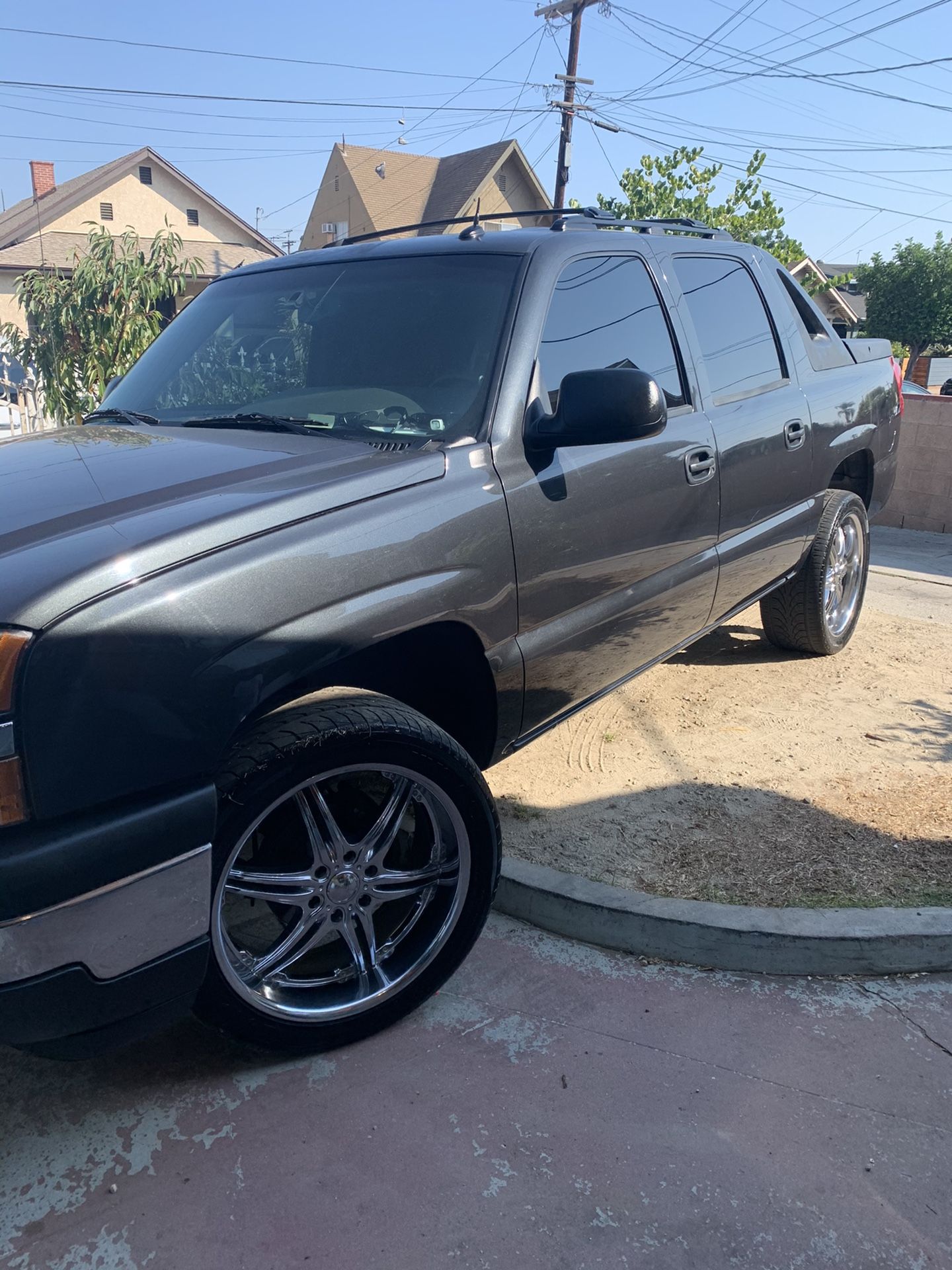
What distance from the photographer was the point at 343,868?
246 centimetres

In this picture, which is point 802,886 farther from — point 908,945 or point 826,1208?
point 826,1208

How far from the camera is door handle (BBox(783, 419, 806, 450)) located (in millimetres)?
4277

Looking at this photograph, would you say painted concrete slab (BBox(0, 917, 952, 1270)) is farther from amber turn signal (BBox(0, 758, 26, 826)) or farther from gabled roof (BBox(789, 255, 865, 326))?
gabled roof (BBox(789, 255, 865, 326))

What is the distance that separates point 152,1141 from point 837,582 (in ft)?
14.0

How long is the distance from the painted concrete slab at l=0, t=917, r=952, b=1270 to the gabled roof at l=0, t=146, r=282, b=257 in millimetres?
32021

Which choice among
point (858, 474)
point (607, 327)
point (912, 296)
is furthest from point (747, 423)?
point (912, 296)

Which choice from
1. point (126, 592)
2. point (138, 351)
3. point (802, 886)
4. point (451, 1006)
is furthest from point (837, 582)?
point (138, 351)

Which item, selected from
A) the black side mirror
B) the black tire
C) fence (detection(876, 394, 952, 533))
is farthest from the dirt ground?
fence (detection(876, 394, 952, 533))

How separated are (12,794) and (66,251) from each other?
93.6ft

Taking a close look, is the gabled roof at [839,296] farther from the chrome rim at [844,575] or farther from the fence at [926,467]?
the chrome rim at [844,575]

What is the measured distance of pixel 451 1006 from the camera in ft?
8.84

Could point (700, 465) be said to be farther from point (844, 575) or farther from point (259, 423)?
point (844, 575)

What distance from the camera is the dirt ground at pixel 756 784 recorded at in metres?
3.24

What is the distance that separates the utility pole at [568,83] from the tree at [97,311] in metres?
15.7
